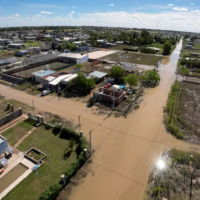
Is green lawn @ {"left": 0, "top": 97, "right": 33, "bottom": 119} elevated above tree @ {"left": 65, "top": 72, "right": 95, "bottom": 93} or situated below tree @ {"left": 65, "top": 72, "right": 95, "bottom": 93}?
below

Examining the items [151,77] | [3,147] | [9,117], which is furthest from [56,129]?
[151,77]

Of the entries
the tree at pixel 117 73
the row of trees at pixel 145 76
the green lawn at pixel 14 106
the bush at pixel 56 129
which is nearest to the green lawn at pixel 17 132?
the bush at pixel 56 129

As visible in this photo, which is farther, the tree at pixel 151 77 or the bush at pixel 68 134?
the tree at pixel 151 77

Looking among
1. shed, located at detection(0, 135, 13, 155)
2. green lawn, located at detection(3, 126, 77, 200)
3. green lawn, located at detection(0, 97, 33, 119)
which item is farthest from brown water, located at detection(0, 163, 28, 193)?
green lawn, located at detection(0, 97, 33, 119)

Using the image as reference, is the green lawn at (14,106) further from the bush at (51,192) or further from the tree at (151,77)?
the tree at (151,77)

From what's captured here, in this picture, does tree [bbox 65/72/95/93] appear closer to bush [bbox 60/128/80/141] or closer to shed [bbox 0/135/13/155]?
bush [bbox 60/128/80/141]

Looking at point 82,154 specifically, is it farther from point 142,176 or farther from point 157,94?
point 157,94
